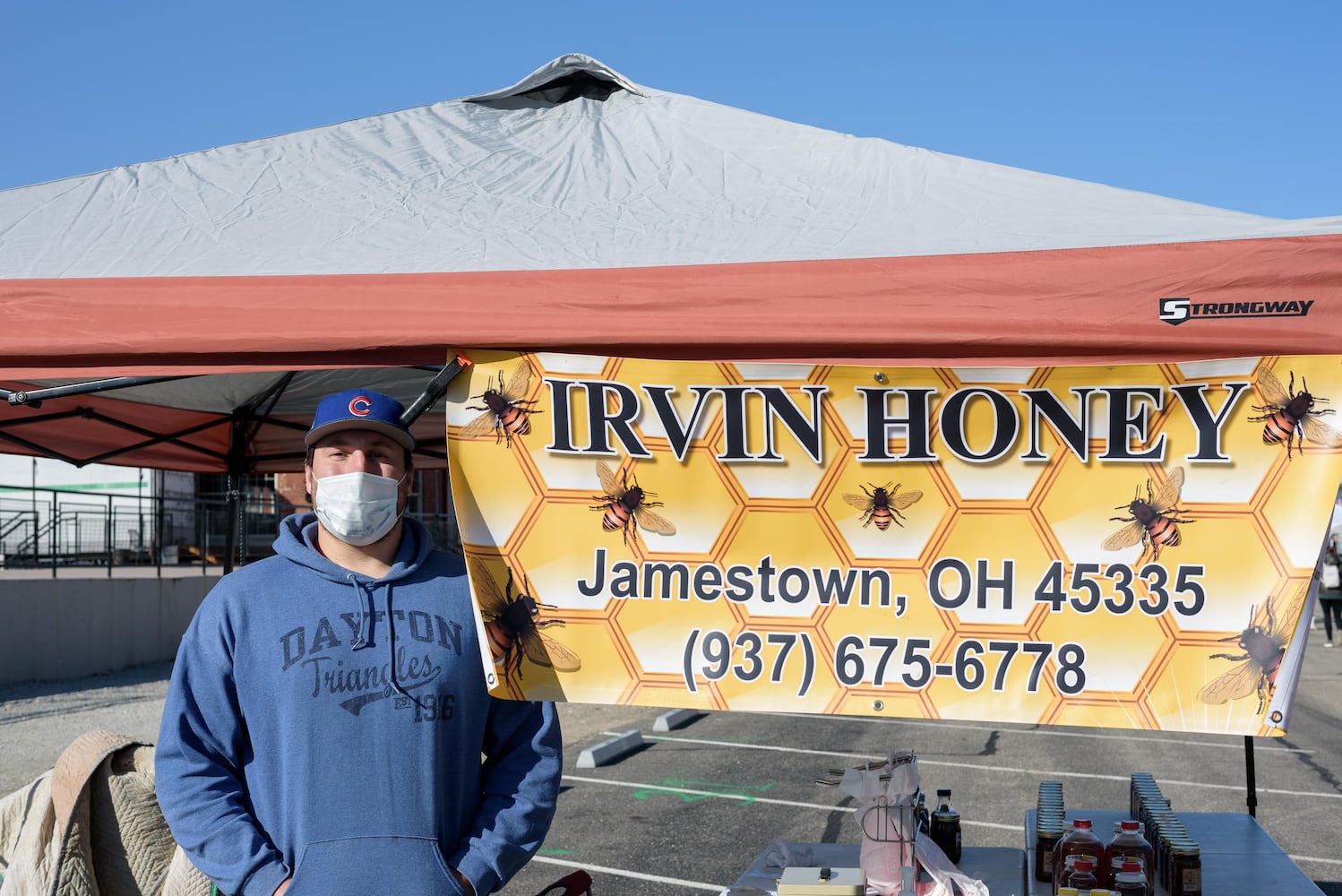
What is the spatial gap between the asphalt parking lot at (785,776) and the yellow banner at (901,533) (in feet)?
10.3

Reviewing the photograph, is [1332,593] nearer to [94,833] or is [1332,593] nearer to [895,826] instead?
[895,826]

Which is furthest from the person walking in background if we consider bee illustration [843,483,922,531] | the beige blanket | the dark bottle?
the beige blanket

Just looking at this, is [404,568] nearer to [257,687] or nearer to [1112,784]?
[257,687]

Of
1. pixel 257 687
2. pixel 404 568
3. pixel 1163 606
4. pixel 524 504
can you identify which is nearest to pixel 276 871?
pixel 257 687

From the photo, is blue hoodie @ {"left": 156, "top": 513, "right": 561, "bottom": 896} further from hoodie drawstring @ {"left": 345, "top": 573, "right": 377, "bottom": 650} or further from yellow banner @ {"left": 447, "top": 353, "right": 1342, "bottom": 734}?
yellow banner @ {"left": 447, "top": 353, "right": 1342, "bottom": 734}

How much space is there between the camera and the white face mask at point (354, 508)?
2770 mm

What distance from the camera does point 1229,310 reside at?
8.70 ft

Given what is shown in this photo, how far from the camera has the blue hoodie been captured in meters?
2.61

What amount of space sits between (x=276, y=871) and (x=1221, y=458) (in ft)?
8.06

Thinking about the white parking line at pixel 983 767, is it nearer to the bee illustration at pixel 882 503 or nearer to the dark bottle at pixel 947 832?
the dark bottle at pixel 947 832

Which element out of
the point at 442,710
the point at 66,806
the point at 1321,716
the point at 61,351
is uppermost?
the point at 61,351

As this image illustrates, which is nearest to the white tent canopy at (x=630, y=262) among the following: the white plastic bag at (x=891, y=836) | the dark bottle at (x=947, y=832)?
the white plastic bag at (x=891, y=836)

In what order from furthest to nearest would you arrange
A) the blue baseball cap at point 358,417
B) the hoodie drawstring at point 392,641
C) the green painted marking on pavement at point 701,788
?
the green painted marking on pavement at point 701,788 → the blue baseball cap at point 358,417 → the hoodie drawstring at point 392,641

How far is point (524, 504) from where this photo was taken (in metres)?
3.02
